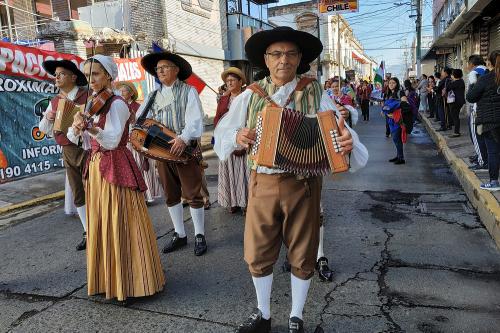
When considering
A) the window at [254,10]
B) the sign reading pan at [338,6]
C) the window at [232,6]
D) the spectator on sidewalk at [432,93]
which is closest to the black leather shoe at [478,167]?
the spectator on sidewalk at [432,93]

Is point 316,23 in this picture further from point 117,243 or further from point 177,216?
point 117,243

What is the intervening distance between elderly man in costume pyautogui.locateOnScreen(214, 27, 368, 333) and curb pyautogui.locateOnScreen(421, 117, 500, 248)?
107 inches

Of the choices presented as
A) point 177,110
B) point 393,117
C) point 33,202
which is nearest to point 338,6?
point 393,117

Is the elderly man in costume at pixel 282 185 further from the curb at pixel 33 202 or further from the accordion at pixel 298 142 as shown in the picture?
the curb at pixel 33 202

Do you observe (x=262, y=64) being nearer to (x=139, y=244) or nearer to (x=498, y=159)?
(x=139, y=244)

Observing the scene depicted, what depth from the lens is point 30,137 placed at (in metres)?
8.07

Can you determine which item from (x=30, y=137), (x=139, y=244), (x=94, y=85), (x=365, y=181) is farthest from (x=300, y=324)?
(x=30, y=137)

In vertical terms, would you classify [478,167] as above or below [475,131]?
below

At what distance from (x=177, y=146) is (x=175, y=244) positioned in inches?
47.7

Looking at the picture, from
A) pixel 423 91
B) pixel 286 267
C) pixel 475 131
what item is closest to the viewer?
pixel 286 267

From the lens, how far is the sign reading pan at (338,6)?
21.5 metres

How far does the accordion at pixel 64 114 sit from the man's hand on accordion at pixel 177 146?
119 centimetres

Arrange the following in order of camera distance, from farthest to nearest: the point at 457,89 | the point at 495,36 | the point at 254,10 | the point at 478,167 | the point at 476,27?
the point at 254,10, the point at 476,27, the point at 495,36, the point at 457,89, the point at 478,167

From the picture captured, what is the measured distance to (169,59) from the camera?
14.0 feet
